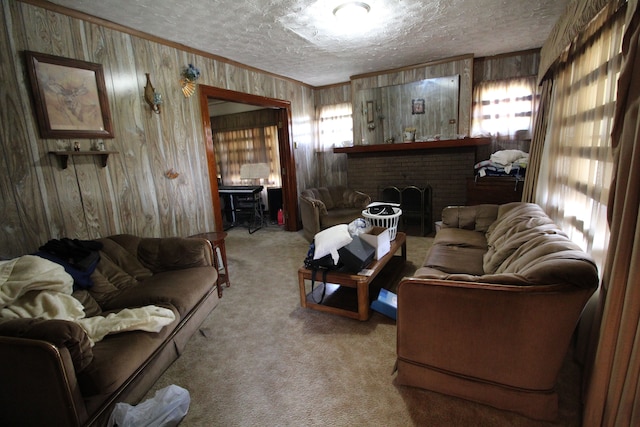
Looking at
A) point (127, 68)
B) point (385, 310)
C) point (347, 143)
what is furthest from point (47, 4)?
Result: point (347, 143)

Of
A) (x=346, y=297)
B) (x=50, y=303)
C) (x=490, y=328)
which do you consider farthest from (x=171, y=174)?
(x=490, y=328)

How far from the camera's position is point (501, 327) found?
1.32 m

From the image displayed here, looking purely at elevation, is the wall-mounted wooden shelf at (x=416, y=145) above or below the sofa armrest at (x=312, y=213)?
above

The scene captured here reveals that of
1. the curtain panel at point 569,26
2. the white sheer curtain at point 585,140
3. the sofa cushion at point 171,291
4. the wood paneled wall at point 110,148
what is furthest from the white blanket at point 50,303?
the curtain panel at point 569,26

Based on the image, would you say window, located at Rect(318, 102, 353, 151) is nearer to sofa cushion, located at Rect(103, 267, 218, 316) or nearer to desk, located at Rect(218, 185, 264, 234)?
desk, located at Rect(218, 185, 264, 234)

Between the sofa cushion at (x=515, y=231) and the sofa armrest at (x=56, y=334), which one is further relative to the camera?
the sofa cushion at (x=515, y=231)

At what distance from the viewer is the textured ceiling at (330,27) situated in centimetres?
242

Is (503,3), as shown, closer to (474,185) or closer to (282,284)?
(474,185)

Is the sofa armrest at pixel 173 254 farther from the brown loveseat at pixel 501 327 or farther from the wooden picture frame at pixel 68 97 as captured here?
the brown loveseat at pixel 501 327

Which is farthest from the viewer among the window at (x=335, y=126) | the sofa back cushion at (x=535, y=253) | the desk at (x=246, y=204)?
the desk at (x=246, y=204)

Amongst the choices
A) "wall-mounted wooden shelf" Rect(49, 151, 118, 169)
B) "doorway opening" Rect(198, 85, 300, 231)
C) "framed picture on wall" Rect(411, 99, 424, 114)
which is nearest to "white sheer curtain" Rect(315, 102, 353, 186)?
"doorway opening" Rect(198, 85, 300, 231)

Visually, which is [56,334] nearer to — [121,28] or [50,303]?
[50,303]

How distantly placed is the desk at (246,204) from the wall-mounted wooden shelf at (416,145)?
178 cm

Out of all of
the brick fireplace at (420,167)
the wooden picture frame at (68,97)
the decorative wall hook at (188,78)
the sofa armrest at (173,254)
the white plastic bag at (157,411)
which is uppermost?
the decorative wall hook at (188,78)
